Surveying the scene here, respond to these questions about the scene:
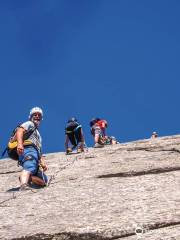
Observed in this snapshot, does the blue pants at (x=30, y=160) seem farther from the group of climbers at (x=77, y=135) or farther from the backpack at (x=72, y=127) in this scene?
the backpack at (x=72, y=127)

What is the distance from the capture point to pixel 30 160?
12578 millimetres

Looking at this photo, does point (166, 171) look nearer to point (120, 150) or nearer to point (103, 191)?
point (103, 191)

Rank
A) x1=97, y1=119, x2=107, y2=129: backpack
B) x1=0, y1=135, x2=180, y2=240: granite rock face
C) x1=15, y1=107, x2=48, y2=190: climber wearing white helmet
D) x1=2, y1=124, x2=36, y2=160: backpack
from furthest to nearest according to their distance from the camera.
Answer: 1. x1=97, y1=119, x2=107, y2=129: backpack
2. x1=2, y1=124, x2=36, y2=160: backpack
3. x1=15, y1=107, x2=48, y2=190: climber wearing white helmet
4. x1=0, y1=135, x2=180, y2=240: granite rock face

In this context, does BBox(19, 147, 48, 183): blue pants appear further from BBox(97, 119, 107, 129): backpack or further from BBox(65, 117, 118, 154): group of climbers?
BBox(97, 119, 107, 129): backpack

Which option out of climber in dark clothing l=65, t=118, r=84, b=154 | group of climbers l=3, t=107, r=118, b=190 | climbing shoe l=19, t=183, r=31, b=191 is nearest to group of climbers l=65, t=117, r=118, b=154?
climber in dark clothing l=65, t=118, r=84, b=154

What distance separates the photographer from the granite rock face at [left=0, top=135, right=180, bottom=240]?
862 centimetres

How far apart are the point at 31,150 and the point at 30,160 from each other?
32 centimetres

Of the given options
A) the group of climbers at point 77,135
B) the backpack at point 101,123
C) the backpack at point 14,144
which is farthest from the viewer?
the backpack at point 101,123

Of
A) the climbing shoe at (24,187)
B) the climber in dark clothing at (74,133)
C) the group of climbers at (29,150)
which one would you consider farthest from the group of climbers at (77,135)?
the climbing shoe at (24,187)

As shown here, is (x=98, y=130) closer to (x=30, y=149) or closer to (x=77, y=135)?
(x=77, y=135)

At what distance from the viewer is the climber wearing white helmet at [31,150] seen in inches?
488

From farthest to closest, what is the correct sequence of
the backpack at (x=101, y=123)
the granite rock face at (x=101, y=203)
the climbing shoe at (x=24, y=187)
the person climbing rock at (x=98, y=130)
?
the backpack at (x=101, y=123) → the person climbing rock at (x=98, y=130) → the climbing shoe at (x=24, y=187) → the granite rock face at (x=101, y=203)

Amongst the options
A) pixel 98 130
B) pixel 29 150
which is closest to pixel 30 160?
pixel 29 150

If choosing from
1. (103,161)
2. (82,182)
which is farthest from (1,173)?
(82,182)
